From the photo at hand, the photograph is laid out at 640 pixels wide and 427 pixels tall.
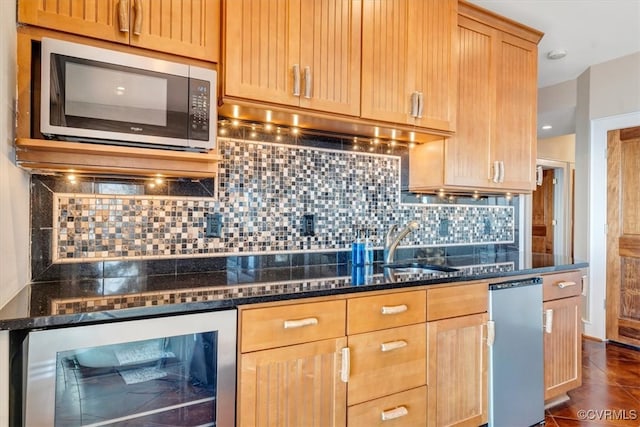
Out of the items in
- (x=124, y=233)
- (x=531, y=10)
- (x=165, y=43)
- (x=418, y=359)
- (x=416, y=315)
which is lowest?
(x=418, y=359)

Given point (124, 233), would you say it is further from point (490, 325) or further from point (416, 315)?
point (490, 325)

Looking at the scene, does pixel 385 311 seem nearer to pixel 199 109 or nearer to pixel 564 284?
pixel 199 109

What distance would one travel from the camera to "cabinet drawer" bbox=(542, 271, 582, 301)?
2.19m

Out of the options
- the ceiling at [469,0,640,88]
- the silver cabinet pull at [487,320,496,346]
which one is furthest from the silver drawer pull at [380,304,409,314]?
the ceiling at [469,0,640,88]

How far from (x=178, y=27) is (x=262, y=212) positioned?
93cm

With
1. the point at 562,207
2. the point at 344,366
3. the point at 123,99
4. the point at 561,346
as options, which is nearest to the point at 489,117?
the point at 561,346

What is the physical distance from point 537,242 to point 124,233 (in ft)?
19.1

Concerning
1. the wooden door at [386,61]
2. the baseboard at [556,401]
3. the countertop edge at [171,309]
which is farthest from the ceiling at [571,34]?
the baseboard at [556,401]

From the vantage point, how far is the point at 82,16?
4.36ft

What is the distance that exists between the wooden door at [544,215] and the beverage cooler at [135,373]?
560 centimetres

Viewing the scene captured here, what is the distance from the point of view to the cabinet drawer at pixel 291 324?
1318 millimetres

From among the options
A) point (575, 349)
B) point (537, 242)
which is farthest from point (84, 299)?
point (537, 242)

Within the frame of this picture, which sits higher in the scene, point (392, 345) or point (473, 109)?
point (473, 109)

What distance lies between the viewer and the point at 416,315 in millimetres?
1720
